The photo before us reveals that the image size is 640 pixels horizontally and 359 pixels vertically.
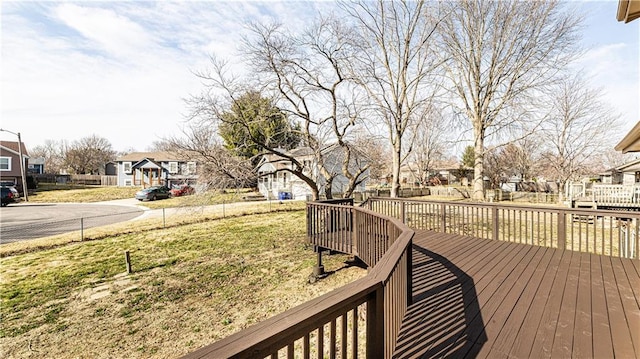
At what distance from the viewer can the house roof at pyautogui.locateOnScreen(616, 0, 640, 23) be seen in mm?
2285

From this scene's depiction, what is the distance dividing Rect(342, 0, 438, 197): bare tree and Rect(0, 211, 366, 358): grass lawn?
716 centimetres

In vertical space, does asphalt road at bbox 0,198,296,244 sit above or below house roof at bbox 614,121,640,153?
below

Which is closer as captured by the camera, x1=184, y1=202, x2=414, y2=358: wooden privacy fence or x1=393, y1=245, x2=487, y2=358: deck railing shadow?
x1=184, y1=202, x2=414, y2=358: wooden privacy fence

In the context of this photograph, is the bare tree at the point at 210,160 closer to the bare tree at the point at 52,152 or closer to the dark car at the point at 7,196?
the dark car at the point at 7,196

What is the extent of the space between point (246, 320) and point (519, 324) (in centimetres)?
Answer: 452

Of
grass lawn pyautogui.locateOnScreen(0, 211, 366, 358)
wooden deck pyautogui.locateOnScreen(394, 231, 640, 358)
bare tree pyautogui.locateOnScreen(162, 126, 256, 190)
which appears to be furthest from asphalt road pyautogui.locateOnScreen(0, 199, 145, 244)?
wooden deck pyautogui.locateOnScreen(394, 231, 640, 358)

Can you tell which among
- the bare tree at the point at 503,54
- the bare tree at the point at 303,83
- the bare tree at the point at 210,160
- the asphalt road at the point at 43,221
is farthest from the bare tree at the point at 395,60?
the asphalt road at the point at 43,221

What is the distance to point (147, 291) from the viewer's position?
666cm

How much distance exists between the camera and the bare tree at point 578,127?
19.8 metres

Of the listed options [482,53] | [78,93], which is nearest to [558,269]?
[78,93]

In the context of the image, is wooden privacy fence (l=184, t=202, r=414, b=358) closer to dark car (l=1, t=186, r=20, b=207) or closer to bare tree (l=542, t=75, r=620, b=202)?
bare tree (l=542, t=75, r=620, b=202)

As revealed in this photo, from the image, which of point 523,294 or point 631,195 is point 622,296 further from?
point 631,195

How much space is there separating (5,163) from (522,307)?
127ft

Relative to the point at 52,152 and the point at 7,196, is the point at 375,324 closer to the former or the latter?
the point at 7,196
